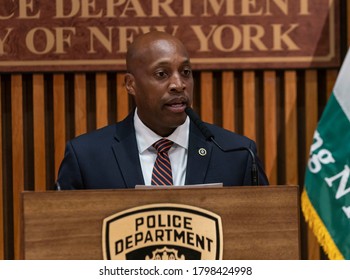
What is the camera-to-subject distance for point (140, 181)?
2.16 m

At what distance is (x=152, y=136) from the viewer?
2.30 meters

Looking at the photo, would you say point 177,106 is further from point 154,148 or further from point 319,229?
point 319,229

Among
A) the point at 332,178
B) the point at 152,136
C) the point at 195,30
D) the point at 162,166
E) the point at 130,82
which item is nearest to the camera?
the point at 162,166

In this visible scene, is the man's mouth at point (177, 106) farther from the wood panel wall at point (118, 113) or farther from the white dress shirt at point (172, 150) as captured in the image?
the wood panel wall at point (118, 113)

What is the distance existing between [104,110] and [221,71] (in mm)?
566

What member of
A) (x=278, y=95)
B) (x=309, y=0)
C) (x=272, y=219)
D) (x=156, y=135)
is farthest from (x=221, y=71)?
(x=272, y=219)

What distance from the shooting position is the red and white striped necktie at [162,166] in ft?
7.07

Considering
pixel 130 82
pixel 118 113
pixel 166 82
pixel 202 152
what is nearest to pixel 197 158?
pixel 202 152

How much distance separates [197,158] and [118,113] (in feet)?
3.81

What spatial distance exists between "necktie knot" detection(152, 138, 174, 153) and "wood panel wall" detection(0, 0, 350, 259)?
1.04 meters
